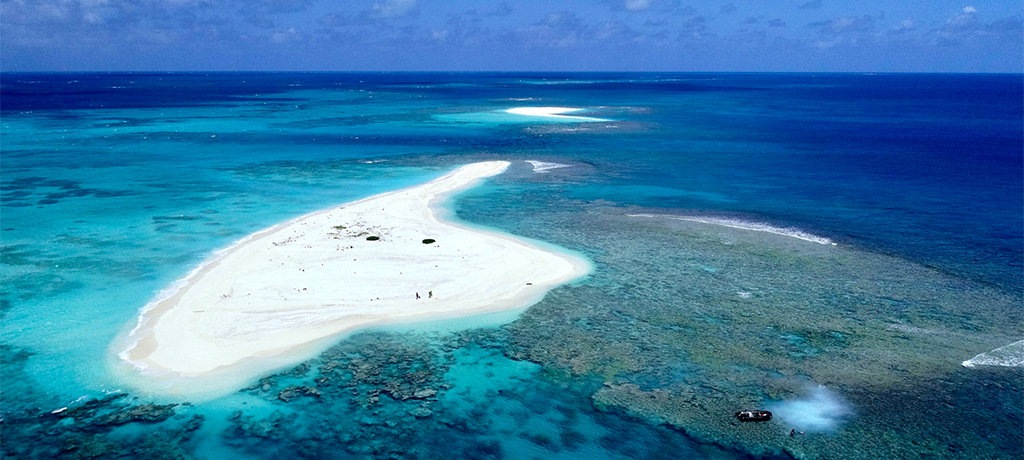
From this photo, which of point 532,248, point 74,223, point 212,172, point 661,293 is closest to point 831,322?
point 661,293

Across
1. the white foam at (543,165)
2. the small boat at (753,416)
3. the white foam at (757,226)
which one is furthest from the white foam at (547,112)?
the small boat at (753,416)

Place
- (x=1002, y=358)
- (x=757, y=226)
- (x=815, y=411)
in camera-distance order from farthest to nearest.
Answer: (x=757, y=226)
(x=1002, y=358)
(x=815, y=411)

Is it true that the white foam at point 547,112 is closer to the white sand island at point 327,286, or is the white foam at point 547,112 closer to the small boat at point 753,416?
the white sand island at point 327,286

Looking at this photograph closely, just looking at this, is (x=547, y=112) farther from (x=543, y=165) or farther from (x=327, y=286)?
(x=327, y=286)

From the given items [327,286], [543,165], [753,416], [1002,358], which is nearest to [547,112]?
[543,165]

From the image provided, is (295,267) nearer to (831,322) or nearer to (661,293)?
(661,293)

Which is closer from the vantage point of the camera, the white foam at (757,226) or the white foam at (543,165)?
the white foam at (757,226)
